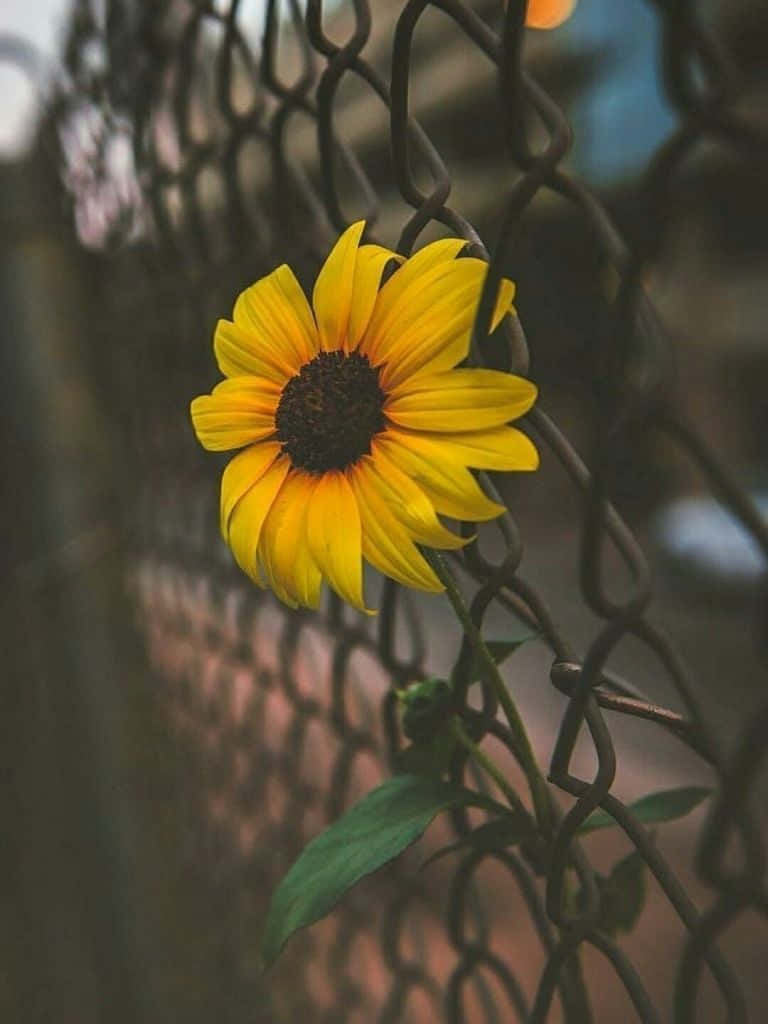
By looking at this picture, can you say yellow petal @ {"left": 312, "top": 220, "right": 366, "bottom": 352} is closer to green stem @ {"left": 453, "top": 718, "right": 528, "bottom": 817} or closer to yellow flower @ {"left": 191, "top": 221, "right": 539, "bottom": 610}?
yellow flower @ {"left": 191, "top": 221, "right": 539, "bottom": 610}

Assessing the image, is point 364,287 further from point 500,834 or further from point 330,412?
point 500,834

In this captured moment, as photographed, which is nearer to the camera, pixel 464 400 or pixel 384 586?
pixel 464 400

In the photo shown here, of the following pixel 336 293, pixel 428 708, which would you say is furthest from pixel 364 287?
pixel 428 708

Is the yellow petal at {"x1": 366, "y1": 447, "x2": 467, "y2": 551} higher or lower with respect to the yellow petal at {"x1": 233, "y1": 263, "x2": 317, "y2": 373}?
lower

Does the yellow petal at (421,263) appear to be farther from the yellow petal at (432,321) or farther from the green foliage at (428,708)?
the green foliage at (428,708)

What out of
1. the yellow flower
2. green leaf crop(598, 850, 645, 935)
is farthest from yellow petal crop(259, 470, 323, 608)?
green leaf crop(598, 850, 645, 935)

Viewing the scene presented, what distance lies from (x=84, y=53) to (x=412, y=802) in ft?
2.21

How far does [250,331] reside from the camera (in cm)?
24

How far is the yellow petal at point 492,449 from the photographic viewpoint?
195 millimetres

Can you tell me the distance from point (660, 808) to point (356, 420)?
12 cm

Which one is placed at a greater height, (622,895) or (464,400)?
(464,400)

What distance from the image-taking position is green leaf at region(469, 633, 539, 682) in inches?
10.2

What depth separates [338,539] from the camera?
0.21 m

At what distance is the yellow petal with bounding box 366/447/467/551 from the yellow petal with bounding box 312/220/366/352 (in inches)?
1.4
